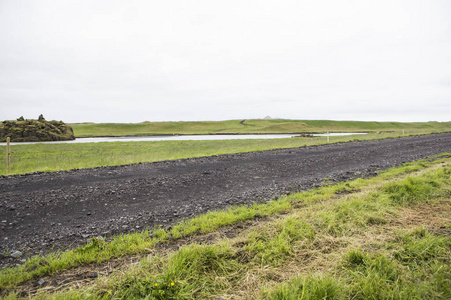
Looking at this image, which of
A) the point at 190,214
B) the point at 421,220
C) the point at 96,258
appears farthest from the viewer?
the point at 190,214

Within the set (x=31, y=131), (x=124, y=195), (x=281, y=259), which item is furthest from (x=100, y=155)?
(x=31, y=131)

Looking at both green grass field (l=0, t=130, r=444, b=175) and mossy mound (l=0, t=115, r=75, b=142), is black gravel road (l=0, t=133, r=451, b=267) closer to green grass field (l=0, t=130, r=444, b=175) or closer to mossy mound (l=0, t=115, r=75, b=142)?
green grass field (l=0, t=130, r=444, b=175)

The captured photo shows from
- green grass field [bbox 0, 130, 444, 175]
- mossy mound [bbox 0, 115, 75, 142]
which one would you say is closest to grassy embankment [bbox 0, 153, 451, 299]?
green grass field [bbox 0, 130, 444, 175]

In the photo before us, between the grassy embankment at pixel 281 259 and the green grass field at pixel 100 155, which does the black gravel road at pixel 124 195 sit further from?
the green grass field at pixel 100 155

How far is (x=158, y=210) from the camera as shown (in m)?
6.44

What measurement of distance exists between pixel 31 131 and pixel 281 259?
71.4 metres

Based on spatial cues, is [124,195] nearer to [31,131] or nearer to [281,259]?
[281,259]

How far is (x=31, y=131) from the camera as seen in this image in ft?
183

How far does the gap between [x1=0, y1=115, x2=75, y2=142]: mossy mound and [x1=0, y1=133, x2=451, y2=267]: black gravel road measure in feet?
188

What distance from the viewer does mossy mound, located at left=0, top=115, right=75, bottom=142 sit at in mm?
54875

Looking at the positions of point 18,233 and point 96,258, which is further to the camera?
point 18,233

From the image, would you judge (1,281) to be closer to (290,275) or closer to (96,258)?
(96,258)

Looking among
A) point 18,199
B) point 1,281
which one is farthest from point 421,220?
point 18,199

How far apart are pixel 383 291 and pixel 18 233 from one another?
686cm
